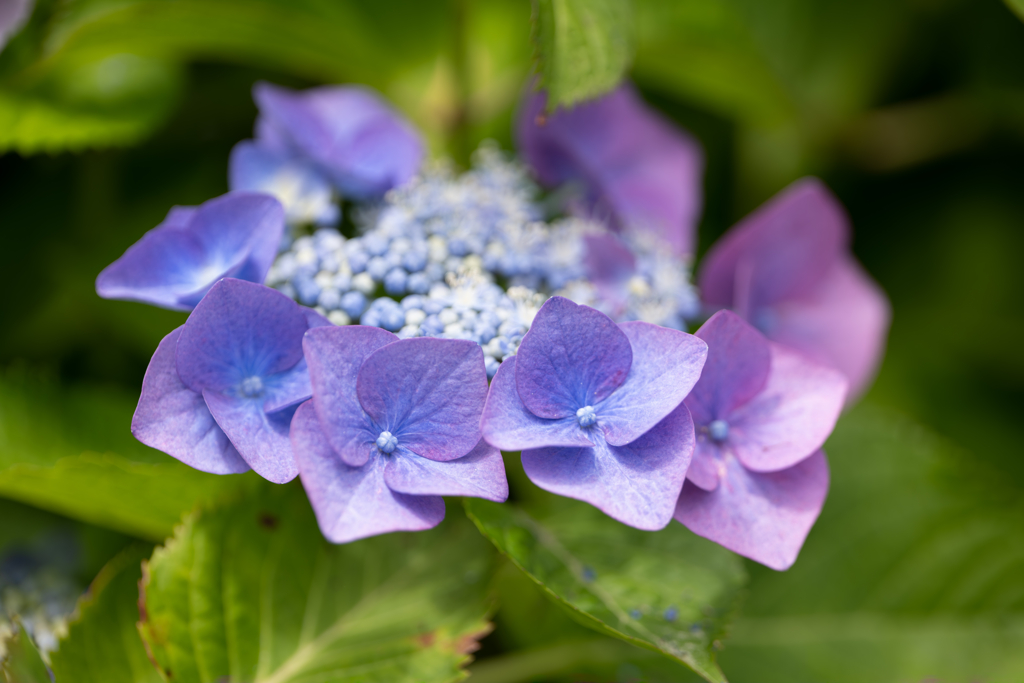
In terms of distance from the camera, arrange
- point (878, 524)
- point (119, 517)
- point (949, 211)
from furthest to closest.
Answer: point (949, 211) → point (878, 524) → point (119, 517)

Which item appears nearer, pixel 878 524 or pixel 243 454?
pixel 243 454

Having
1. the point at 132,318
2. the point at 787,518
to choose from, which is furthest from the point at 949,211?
the point at 132,318

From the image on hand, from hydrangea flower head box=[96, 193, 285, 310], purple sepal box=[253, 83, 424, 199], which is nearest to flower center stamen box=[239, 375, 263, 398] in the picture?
hydrangea flower head box=[96, 193, 285, 310]

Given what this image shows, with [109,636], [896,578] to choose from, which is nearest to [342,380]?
[109,636]

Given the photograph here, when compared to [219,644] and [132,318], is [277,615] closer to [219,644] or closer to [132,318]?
[219,644]

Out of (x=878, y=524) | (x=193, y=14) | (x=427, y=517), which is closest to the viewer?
(x=427, y=517)

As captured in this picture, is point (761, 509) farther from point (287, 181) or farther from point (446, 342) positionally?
point (287, 181)
